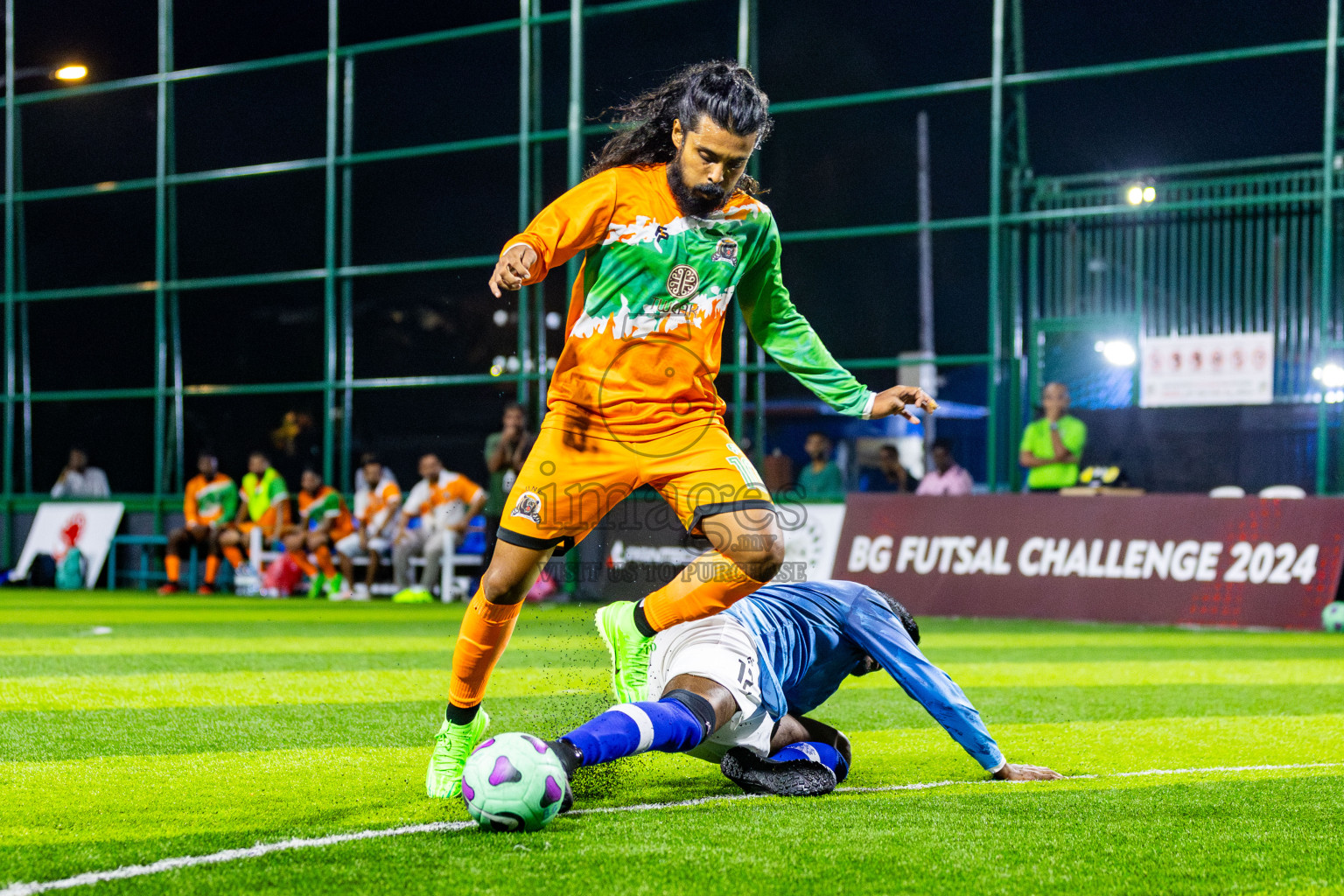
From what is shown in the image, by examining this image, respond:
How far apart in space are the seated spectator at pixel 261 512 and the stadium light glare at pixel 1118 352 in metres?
8.82

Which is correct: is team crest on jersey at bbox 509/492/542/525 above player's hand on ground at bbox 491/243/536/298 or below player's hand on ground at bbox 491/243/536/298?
below

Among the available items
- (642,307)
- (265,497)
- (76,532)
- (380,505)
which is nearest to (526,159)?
(380,505)

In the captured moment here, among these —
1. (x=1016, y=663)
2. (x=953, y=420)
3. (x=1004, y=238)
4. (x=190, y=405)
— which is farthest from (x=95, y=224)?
(x=1016, y=663)

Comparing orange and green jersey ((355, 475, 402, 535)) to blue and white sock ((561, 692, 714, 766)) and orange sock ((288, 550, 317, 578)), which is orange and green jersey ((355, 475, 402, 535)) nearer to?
orange sock ((288, 550, 317, 578))

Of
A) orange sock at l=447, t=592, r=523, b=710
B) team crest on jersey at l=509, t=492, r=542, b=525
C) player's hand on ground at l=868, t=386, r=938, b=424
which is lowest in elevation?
orange sock at l=447, t=592, r=523, b=710

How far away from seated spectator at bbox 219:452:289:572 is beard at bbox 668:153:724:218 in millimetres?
11955

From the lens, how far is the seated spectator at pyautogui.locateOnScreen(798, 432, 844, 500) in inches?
529

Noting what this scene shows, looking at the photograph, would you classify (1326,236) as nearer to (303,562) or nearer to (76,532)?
(303,562)

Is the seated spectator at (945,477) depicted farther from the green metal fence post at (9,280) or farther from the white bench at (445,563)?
the green metal fence post at (9,280)

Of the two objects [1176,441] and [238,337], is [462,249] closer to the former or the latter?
[238,337]

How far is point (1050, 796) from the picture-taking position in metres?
3.94

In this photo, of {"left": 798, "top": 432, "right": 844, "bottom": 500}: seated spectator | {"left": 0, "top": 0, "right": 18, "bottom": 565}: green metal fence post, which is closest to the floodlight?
{"left": 798, "top": 432, "right": 844, "bottom": 500}: seated spectator

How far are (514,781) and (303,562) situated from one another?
12013 millimetres

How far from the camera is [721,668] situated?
3746mm
